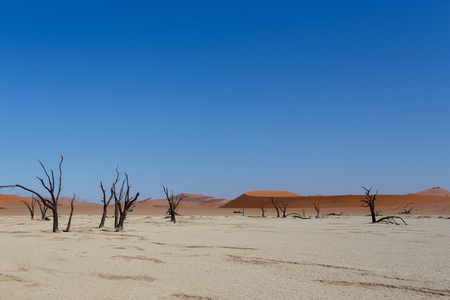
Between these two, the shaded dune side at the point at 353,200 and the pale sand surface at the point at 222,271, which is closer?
the pale sand surface at the point at 222,271

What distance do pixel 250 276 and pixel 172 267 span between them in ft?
4.21

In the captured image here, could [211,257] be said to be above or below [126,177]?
below

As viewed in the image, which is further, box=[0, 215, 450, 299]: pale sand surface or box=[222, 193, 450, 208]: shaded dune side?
box=[222, 193, 450, 208]: shaded dune side

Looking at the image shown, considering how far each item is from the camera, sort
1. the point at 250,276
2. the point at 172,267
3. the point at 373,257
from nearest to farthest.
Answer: the point at 250,276 → the point at 172,267 → the point at 373,257

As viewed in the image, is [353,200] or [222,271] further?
[353,200]

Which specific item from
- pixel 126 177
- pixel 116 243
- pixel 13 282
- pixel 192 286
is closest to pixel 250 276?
pixel 192 286

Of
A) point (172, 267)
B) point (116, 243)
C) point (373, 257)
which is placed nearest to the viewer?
point (172, 267)

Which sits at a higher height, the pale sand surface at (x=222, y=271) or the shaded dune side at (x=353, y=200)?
the shaded dune side at (x=353, y=200)

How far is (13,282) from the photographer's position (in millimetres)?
4582

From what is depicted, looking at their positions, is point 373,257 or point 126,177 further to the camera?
point 126,177

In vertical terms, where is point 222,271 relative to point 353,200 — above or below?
below

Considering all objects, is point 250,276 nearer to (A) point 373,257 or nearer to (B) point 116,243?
(A) point 373,257

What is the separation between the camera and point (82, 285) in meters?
4.47

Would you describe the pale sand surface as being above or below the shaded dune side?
below
